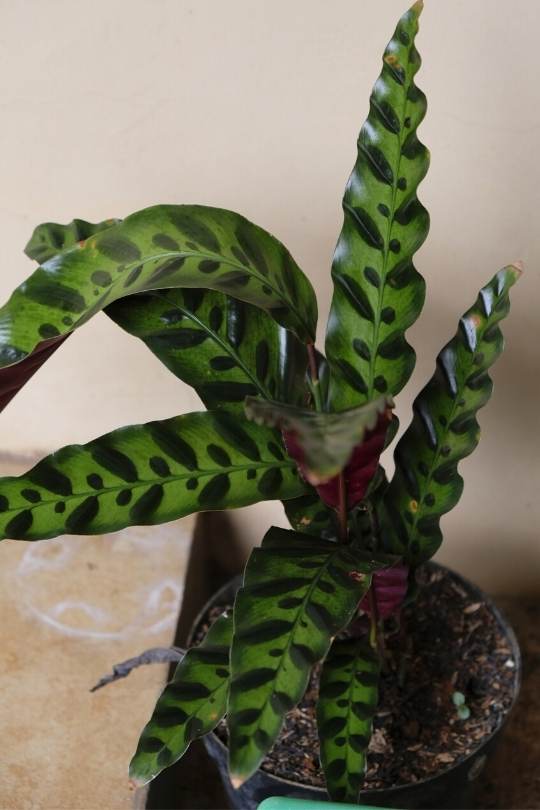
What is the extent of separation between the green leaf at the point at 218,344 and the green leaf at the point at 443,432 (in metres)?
0.13

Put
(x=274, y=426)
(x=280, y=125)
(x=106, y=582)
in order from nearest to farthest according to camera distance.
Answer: (x=274, y=426)
(x=280, y=125)
(x=106, y=582)

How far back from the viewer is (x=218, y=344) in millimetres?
838

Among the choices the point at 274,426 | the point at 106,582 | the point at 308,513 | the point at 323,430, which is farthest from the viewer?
the point at 106,582

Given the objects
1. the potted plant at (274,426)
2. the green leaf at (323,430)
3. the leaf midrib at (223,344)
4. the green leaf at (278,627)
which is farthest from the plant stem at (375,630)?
the green leaf at (323,430)

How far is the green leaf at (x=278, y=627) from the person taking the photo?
2.14ft

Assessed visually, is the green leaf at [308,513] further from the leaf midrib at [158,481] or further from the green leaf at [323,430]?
the green leaf at [323,430]

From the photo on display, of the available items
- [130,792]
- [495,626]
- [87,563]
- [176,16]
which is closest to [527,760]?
[495,626]

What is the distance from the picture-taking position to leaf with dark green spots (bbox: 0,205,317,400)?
65 centimetres

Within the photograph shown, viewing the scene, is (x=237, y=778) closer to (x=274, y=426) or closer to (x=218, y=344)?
(x=274, y=426)

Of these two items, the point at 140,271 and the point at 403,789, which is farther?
the point at 403,789

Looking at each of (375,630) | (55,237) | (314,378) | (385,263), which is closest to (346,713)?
(375,630)

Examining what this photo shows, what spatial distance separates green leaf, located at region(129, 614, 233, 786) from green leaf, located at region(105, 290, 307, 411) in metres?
0.24

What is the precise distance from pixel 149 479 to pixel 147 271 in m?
0.19

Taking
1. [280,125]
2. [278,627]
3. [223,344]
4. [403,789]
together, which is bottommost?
[403,789]
